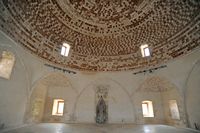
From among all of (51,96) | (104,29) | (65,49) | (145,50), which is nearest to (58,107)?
(51,96)

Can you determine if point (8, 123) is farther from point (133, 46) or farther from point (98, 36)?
point (133, 46)

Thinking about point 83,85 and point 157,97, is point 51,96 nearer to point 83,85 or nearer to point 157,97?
point 83,85

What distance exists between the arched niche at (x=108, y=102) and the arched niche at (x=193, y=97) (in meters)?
3.76

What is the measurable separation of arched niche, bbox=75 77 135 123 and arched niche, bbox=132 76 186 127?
0.76 metres

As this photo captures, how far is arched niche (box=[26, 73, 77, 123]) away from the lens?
9391mm

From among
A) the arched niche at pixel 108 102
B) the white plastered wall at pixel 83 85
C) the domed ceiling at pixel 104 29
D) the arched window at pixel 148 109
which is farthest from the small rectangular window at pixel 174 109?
the domed ceiling at pixel 104 29

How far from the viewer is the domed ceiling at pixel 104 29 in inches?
285

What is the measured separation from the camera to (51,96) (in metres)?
10.3

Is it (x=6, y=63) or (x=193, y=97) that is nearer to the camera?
(x=6, y=63)

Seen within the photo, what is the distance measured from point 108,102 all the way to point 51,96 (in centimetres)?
479

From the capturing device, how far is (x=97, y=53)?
10.7 meters

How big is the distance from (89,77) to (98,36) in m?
3.51

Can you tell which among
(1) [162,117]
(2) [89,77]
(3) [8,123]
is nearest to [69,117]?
(2) [89,77]

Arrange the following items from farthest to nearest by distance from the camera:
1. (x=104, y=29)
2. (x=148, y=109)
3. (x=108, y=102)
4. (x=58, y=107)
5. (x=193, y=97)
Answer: (x=148, y=109)
(x=58, y=107)
(x=108, y=102)
(x=104, y=29)
(x=193, y=97)
